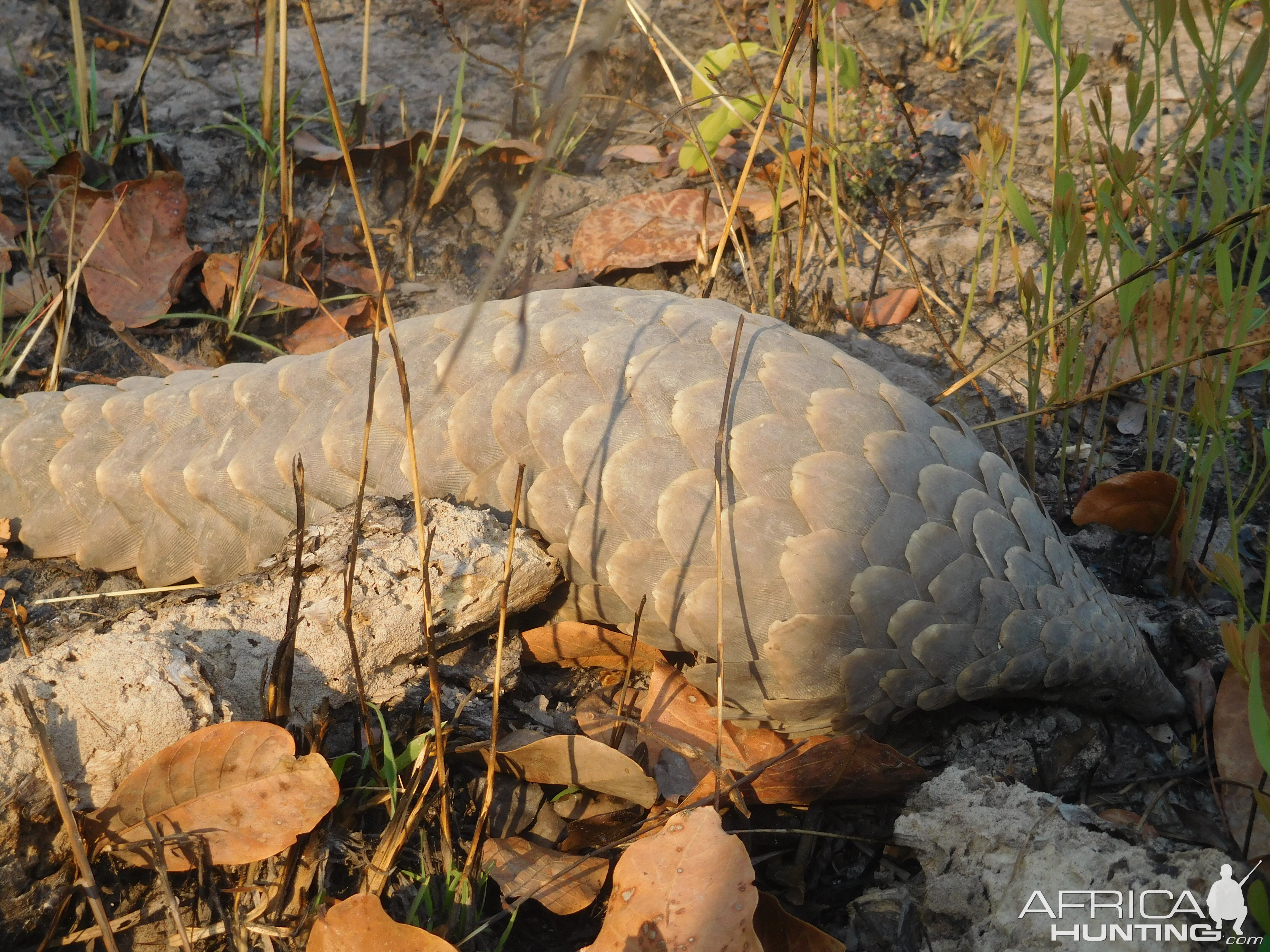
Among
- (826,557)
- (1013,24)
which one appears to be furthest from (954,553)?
(1013,24)

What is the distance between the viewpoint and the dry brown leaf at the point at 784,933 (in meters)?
1.30

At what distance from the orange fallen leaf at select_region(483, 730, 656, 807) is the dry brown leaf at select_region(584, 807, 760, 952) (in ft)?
0.57

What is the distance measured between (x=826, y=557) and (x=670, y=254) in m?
1.44

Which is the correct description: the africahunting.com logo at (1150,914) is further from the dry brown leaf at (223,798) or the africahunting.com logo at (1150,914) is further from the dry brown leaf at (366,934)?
the dry brown leaf at (223,798)

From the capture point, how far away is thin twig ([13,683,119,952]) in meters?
1.13

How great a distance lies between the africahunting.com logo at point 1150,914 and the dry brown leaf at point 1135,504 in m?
0.82

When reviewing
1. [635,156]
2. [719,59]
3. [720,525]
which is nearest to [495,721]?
[720,525]

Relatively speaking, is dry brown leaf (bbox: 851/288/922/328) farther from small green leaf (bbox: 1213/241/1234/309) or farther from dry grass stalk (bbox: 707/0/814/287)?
small green leaf (bbox: 1213/241/1234/309)

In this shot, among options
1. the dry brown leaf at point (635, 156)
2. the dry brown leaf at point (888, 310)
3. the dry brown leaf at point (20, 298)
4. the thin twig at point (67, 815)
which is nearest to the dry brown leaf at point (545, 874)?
the thin twig at point (67, 815)

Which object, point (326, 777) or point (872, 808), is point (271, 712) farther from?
point (872, 808)

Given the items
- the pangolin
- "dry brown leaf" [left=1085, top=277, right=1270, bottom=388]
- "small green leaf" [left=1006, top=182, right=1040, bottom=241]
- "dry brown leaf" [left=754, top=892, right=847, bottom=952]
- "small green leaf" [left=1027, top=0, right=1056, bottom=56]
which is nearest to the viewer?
"dry brown leaf" [left=754, top=892, right=847, bottom=952]

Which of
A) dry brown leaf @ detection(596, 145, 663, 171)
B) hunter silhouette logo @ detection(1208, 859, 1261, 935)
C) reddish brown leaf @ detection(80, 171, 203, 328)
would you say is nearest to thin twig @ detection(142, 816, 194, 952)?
hunter silhouette logo @ detection(1208, 859, 1261, 935)

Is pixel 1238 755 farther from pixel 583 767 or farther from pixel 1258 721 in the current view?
pixel 583 767

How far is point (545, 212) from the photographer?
2979 mm
